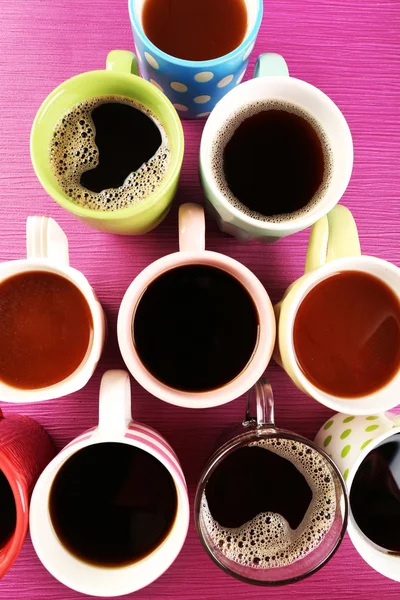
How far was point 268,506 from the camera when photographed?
2.83 ft

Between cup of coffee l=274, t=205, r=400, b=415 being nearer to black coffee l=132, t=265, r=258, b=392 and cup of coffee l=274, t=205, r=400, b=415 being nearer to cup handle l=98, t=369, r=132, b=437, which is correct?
black coffee l=132, t=265, r=258, b=392

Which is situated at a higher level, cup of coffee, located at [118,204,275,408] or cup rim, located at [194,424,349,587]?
cup of coffee, located at [118,204,275,408]

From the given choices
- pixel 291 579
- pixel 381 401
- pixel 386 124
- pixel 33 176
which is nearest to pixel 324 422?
pixel 381 401

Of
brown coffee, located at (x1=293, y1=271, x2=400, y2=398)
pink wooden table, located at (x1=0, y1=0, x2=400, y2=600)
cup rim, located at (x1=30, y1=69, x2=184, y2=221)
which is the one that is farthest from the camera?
pink wooden table, located at (x1=0, y1=0, x2=400, y2=600)

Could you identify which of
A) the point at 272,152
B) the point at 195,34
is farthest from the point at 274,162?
the point at 195,34

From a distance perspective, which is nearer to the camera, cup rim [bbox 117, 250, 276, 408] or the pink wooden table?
cup rim [bbox 117, 250, 276, 408]

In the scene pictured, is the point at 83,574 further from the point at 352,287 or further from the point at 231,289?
the point at 352,287

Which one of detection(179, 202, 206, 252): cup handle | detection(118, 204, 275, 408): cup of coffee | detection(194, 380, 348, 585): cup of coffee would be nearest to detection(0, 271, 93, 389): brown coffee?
detection(118, 204, 275, 408): cup of coffee

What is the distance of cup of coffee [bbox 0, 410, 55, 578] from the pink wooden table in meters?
0.06

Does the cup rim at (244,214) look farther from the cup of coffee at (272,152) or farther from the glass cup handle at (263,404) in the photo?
the glass cup handle at (263,404)

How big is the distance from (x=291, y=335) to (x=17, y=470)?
0.48 m

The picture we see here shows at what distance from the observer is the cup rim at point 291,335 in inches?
29.7

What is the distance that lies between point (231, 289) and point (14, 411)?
485 millimetres

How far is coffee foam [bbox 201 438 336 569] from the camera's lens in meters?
0.82
